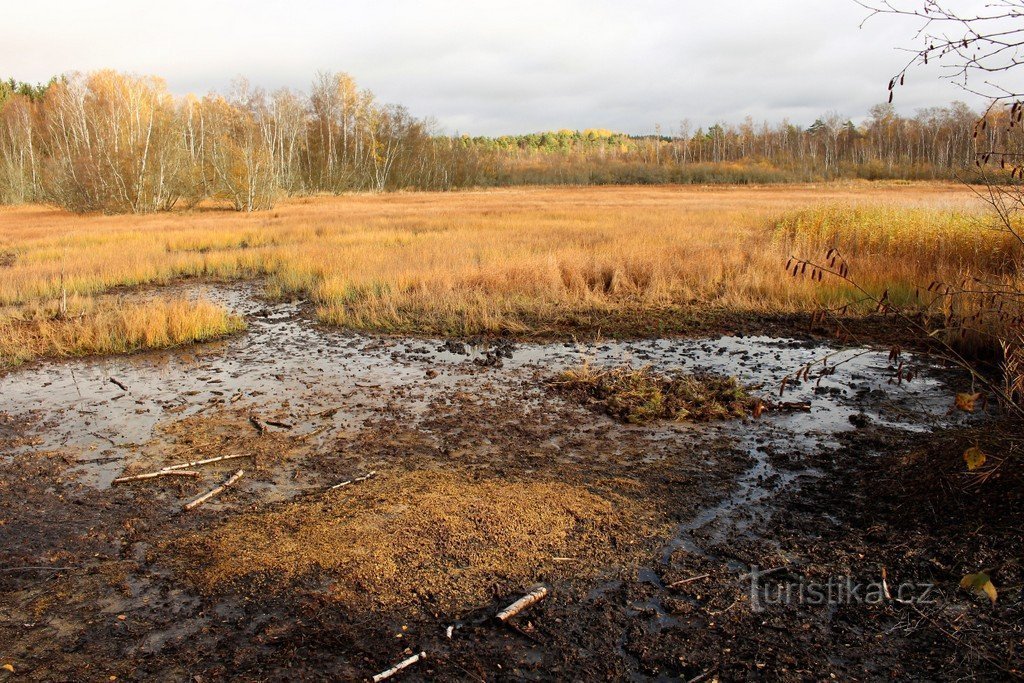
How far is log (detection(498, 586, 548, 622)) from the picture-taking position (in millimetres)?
3879

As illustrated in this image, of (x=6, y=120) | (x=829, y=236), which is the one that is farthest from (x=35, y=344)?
(x=6, y=120)

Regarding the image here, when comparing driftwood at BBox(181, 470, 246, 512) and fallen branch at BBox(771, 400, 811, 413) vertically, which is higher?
fallen branch at BBox(771, 400, 811, 413)

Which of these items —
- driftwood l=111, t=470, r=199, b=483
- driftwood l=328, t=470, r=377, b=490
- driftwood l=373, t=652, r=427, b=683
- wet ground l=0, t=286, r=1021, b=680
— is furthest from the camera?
driftwood l=111, t=470, r=199, b=483

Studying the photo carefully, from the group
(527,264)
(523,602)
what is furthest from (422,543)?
(527,264)

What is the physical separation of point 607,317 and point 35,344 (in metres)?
9.37

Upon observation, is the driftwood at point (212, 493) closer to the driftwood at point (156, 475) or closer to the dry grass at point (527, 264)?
the driftwood at point (156, 475)

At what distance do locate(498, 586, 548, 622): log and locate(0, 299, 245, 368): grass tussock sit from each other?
9.35 meters

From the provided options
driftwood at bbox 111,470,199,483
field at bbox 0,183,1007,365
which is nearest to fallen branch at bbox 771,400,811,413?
field at bbox 0,183,1007,365

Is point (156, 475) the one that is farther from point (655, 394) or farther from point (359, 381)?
point (655, 394)

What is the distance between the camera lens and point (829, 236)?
650 inches

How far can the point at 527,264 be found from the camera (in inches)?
594

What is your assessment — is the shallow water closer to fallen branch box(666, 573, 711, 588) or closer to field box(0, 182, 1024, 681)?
field box(0, 182, 1024, 681)

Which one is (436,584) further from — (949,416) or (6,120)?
(6,120)

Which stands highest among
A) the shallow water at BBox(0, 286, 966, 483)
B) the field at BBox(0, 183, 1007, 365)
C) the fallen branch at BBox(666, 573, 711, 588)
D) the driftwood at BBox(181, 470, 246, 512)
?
the field at BBox(0, 183, 1007, 365)
